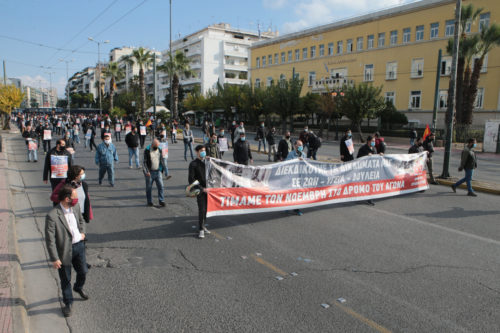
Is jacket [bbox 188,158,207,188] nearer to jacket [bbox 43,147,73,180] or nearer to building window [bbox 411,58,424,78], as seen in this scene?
jacket [bbox 43,147,73,180]

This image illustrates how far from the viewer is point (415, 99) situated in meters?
40.8

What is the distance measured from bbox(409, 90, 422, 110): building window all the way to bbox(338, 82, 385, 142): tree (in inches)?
343

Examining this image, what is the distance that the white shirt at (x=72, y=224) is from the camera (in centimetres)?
420

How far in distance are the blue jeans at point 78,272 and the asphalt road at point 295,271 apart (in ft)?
0.86

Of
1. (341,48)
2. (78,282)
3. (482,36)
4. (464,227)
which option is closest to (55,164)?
(78,282)

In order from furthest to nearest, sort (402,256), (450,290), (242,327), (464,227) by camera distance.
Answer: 1. (464,227)
2. (402,256)
3. (450,290)
4. (242,327)

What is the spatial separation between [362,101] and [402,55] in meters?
12.9

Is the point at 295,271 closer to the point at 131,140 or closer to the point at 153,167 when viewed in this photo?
the point at 153,167

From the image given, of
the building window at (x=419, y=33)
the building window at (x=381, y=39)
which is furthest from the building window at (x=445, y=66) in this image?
the building window at (x=381, y=39)

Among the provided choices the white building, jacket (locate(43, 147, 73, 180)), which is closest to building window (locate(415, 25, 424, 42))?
jacket (locate(43, 147, 73, 180))

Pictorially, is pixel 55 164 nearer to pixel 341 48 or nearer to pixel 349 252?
pixel 349 252

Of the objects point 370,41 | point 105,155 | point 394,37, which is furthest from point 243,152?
point 370,41

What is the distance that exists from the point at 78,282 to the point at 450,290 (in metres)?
4.86

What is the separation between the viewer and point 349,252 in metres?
6.18
